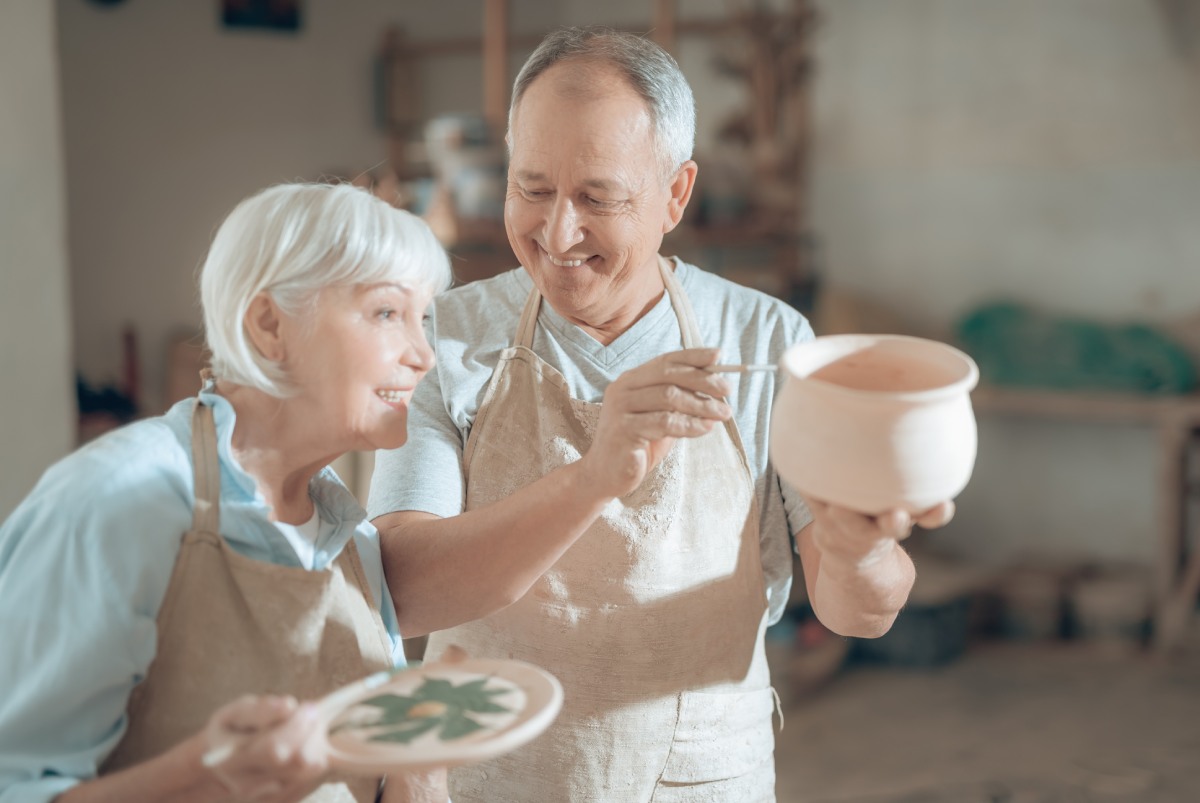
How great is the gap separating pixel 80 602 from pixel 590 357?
91 centimetres

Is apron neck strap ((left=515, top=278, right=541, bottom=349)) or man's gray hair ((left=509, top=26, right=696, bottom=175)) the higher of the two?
man's gray hair ((left=509, top=26, right=696, bottom=175))

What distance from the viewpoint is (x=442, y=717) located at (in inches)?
49.6

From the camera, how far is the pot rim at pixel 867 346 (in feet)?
4.47

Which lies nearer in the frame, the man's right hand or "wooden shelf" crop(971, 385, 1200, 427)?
the man's right hand

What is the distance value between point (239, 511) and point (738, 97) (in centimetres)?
591

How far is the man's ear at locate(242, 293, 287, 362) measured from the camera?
1.39 metres

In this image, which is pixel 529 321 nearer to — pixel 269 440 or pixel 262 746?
pixel 269 440

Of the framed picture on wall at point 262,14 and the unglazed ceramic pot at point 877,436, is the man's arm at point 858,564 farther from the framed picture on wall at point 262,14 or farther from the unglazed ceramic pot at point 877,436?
the framed picture on wall at point 262,14

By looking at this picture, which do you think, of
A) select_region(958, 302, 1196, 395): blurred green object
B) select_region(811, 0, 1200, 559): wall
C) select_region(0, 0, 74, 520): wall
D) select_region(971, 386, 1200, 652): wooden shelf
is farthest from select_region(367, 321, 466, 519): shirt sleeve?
select_region(811, 0, 1200, 559): wall

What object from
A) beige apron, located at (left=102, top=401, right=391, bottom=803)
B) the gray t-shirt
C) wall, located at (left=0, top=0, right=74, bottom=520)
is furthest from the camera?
wall, located at (left=0, top=0, right=74, bottom=520)

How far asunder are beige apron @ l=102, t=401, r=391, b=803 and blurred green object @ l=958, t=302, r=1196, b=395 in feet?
16.9

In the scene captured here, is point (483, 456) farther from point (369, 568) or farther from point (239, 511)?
point (239, 511)

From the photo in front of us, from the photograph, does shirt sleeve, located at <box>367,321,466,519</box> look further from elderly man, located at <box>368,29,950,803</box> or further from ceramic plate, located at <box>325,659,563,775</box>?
ceramic plate, located at <box>325,659,563,775</box>

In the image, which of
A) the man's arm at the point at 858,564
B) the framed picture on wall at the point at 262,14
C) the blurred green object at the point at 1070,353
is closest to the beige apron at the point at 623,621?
the man's arm at the point at 858,564
